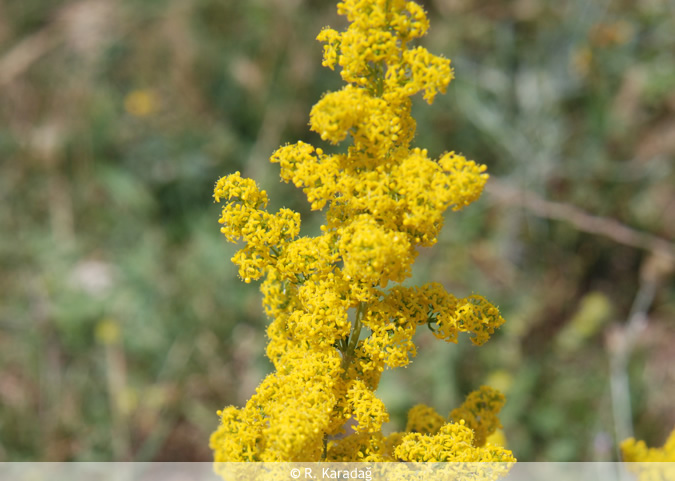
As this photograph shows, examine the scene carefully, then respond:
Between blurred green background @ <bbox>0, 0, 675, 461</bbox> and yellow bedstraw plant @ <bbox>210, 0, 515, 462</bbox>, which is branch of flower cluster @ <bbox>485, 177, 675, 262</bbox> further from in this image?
yellow bedstraw plant @ <bbox>210, 0, 515, 462</bbox>

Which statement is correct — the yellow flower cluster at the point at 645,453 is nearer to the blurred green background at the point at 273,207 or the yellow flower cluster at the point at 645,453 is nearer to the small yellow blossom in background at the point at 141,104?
the blurred green background at the point at 273,207

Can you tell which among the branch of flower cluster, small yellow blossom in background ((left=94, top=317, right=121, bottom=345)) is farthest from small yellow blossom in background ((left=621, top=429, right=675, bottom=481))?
small yellow blossom in background ((left=94, top=317, right=121, bottom=345))

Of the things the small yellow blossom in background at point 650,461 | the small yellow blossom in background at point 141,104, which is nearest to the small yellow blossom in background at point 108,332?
the small yellow blossom in background at point 141,104

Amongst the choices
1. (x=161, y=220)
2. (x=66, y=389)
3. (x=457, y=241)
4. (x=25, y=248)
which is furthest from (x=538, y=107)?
(x=25, y=248)

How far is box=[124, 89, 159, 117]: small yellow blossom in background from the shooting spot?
25.6 feet

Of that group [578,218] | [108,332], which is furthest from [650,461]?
[108,332]

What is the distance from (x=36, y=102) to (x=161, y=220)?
2889 millimetres

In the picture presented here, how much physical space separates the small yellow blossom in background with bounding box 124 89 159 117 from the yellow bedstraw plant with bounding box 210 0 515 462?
242 inches

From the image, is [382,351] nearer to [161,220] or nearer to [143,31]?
[161,220]

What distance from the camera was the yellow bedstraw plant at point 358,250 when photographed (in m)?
1.99

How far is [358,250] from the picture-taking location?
1.93 meters

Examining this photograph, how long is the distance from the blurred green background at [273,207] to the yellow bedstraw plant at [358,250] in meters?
3.14

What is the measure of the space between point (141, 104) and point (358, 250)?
6.73 meters

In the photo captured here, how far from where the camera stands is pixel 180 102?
798cm
